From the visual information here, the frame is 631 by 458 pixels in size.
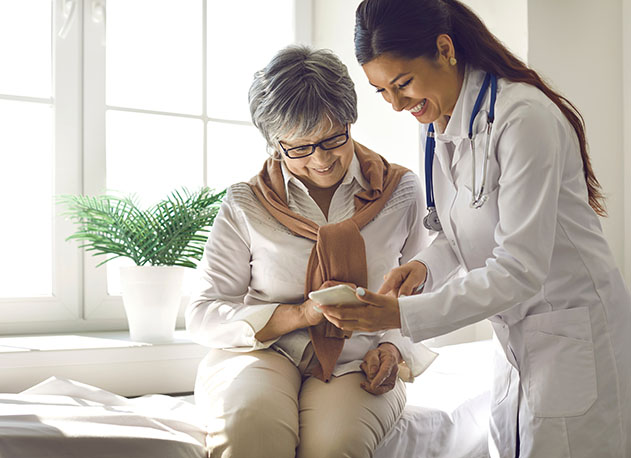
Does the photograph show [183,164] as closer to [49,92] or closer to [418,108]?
[49,92]

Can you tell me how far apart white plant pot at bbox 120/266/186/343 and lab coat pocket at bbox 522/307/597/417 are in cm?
116

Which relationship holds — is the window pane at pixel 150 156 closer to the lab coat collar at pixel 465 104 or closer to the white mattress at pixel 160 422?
the white mattress at pixel 160 422

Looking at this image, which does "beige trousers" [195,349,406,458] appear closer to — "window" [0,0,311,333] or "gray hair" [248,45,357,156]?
"gray hair" [248,45,357,156]

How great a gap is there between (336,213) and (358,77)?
1102mm

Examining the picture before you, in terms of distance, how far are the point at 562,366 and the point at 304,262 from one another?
67cm

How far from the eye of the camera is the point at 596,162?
7.37ft

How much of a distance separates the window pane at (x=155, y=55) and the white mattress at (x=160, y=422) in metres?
1.14

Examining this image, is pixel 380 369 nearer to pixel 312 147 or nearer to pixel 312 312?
pixel 312 312

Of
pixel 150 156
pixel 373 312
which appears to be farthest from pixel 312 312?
pixel 150 156

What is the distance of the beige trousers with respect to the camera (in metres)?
1.34

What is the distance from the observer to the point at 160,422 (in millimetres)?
1363

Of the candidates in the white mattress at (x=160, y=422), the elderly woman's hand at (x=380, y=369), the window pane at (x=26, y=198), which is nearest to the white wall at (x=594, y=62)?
the white mattress at (x=160, y=422)

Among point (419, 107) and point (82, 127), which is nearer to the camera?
point (419, 107)

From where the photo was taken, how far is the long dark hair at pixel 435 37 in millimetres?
1279
